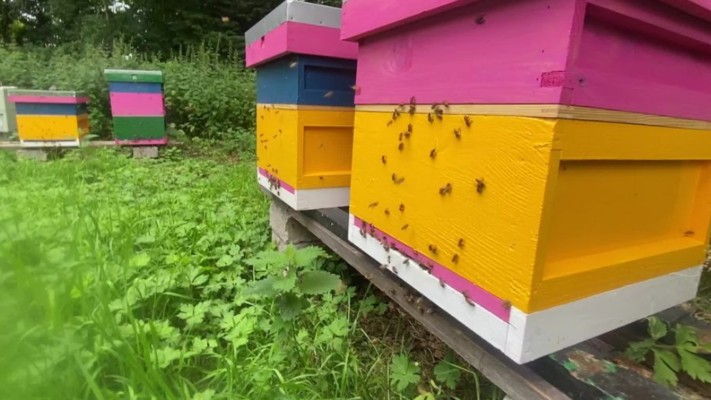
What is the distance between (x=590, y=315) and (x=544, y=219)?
0.31m

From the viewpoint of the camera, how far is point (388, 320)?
1.82 metres

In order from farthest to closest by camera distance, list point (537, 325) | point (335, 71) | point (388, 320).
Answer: point (388, 320) < point (335, 71) < point (537, 325)

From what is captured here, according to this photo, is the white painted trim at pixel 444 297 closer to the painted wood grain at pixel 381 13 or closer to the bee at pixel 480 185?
the bee at pixel 480 185

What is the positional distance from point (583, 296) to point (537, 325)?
5.8 inches

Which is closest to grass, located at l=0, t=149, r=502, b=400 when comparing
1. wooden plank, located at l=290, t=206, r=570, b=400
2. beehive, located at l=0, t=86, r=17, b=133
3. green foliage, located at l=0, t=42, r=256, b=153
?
wooden plank, located at l=290, t=206, r=570, b=400

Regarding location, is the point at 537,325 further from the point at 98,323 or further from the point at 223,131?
the point at 223,131

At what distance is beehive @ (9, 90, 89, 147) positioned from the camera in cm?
418

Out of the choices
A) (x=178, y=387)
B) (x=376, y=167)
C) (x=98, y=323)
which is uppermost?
(x=376, y=167)

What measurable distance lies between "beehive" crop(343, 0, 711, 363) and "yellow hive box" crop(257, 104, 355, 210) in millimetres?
569

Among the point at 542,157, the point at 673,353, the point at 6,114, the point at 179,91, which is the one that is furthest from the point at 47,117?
the point at 673,353

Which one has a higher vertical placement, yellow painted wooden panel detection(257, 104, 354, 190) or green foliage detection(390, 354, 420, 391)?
yellow painted wooden panel detection(257, 104, 354, 190)

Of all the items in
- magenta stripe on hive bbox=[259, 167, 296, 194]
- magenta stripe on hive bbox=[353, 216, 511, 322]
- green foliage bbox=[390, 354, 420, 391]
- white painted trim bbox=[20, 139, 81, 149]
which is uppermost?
magenta stripe on hive bbox=[259, 167, 296, 194]

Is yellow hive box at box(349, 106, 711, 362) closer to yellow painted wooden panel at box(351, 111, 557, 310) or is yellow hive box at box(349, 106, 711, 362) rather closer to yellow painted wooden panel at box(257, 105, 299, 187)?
yellow painted wooden panel at box(351, 111, 557, 310)

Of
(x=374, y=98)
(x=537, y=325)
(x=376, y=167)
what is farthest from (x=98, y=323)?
(x=537, y=325)
